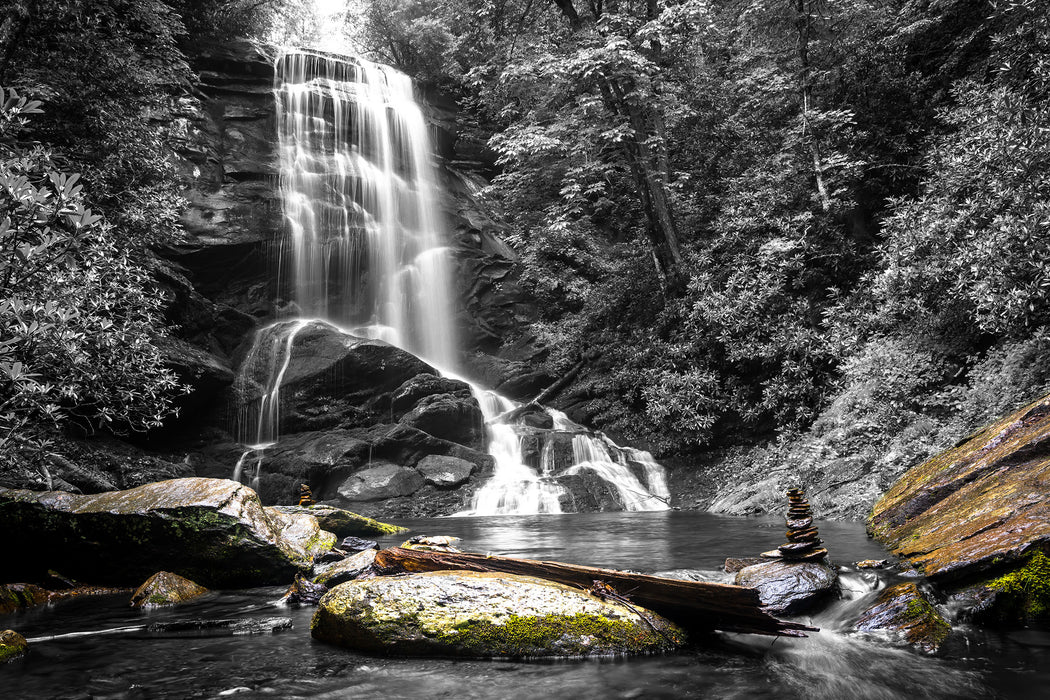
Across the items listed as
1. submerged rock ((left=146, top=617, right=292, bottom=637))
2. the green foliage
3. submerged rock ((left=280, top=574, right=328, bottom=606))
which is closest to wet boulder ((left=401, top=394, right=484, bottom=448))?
the green foliage

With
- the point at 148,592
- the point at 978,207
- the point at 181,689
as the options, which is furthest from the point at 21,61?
the point at 978,207

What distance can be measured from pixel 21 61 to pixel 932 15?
2088 cm

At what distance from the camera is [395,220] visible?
2667 cm

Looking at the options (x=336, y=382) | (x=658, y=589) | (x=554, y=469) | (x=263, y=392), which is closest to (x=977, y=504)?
(x=658, y=589)

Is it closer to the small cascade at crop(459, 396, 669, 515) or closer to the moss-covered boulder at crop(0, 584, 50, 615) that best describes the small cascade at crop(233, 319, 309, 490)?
the small cascade at crop(459, 396, 669, 515)

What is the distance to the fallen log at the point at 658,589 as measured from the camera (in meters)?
4.48

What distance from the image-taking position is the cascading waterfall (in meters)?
21.4

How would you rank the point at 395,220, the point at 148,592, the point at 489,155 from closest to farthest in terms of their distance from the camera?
the point at 148,592 → the point at 395,220 → the point at 489,155

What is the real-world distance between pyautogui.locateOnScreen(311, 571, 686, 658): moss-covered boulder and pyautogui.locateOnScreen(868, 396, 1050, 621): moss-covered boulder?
249 cm

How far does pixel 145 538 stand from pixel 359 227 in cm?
2004

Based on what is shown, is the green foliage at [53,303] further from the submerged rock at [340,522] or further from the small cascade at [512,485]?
the small cascade at [512,485]

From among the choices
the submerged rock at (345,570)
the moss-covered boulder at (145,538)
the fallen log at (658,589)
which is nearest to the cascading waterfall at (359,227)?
the moss-covered boulder at (145,538)

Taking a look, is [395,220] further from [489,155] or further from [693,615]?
[693,615]

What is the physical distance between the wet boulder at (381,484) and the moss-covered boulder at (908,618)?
13193 mm
